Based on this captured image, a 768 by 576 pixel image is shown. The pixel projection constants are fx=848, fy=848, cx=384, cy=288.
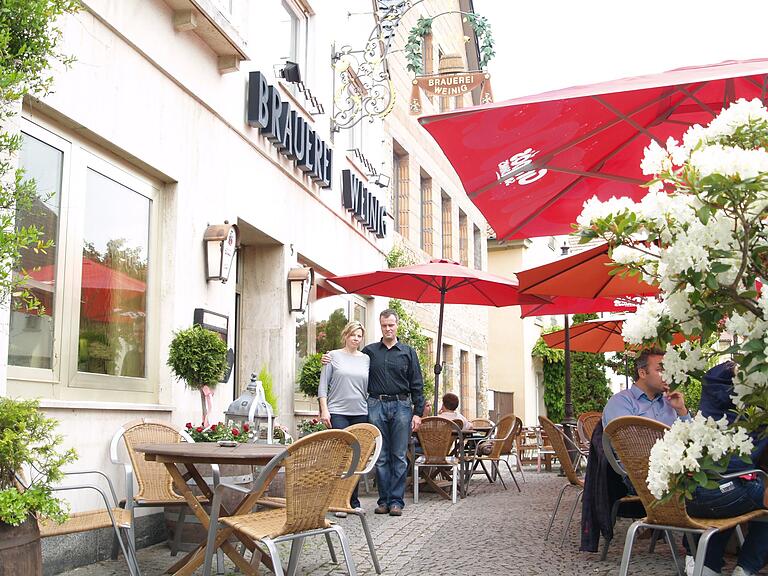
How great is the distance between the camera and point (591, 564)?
5.36 meters

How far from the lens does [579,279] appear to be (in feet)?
21.6

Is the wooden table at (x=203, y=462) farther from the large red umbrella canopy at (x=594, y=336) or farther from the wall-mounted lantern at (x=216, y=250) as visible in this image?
the large red umbrella canopy at (x=594, y=336)

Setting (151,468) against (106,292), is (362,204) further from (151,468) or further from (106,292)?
(151,468)

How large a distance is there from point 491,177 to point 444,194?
1440 cm

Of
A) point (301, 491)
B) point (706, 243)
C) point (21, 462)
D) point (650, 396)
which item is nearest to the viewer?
point (706, 243)

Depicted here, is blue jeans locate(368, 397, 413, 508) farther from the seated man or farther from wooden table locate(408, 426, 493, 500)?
the seated man

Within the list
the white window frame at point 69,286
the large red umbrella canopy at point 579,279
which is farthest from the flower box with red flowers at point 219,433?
the large red umbrella canopy at point 579,279

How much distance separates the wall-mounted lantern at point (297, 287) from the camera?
31.0 feet

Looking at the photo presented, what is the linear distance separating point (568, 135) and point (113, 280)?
3376mm

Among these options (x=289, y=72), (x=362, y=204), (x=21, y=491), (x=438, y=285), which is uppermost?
(x=289, y=72)

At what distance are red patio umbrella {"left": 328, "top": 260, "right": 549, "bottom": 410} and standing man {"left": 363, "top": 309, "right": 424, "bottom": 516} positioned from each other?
4.49 ft

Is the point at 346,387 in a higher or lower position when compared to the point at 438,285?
lower

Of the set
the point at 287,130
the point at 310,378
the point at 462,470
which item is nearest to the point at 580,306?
the point at 462,470

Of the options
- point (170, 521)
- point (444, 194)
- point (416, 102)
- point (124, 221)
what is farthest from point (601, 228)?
point (444, 194)
